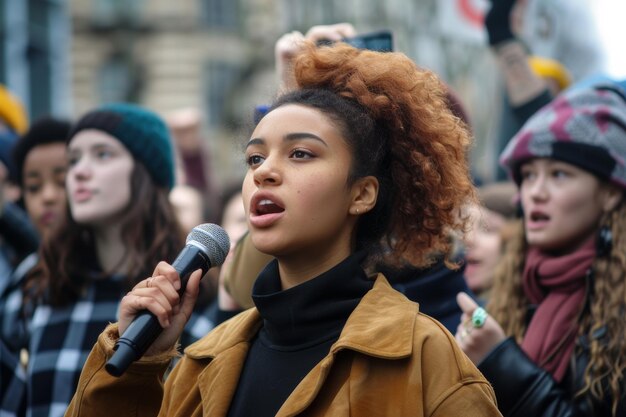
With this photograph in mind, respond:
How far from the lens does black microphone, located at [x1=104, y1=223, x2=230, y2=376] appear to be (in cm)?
271

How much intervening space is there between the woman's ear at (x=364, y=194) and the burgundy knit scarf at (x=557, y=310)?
1.30 meters

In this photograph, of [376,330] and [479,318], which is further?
[479,318]

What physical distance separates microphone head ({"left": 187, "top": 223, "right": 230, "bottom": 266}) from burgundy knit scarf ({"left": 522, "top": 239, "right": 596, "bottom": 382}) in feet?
4.99

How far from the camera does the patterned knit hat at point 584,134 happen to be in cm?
417

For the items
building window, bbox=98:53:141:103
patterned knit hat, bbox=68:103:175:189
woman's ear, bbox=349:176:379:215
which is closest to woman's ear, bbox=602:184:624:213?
woman's ear, bbox=349:176:379:215

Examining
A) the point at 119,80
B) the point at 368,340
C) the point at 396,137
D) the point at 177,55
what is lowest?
the point at 119,80

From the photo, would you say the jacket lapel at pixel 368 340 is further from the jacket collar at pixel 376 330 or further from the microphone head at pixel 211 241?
the microphone head at pixel 211 241

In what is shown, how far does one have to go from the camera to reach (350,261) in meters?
3.02

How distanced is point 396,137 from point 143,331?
923 millimetres

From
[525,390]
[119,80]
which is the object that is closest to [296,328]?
[525,390]

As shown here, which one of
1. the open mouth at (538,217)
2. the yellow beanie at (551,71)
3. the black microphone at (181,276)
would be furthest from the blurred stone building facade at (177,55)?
the black microphone at (181,276)

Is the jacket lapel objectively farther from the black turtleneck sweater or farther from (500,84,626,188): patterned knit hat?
(500,84,626,188): patterned knit hat

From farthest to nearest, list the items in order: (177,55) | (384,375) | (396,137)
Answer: (177,55)
(396,137)
(384,375)

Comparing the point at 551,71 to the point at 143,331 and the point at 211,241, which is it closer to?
the point at 211,241
